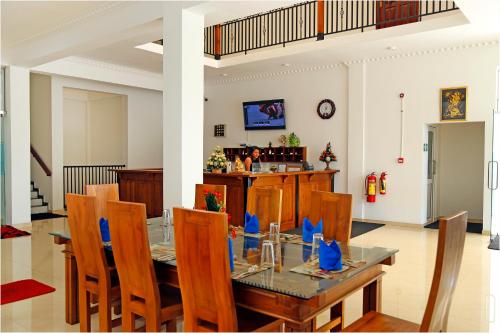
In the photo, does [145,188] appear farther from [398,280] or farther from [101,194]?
[398,280]

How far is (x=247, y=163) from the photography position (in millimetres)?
7141

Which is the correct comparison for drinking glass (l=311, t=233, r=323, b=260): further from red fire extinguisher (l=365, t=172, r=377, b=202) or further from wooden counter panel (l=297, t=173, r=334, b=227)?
red fire extinguisher (l=365, t=172, r=377, b=202)

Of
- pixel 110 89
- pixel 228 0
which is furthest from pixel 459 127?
pixel 110 89

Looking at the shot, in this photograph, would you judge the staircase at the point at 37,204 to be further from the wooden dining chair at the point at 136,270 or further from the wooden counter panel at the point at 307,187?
the wooden dining chair at the point at 136,270

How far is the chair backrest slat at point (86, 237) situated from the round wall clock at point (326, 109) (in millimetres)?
6647

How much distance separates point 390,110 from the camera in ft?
25.8

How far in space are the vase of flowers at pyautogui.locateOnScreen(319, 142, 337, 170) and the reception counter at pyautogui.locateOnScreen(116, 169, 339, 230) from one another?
10.3 inches

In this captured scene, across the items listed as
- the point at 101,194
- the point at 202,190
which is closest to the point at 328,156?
the point at 202,190

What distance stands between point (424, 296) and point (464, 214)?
2398 mm

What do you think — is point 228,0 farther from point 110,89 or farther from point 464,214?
point 110,89

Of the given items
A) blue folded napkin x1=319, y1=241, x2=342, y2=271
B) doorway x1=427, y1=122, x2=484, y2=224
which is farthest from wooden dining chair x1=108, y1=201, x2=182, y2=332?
doorway x1=427, y1=122, x2=484, y2=224

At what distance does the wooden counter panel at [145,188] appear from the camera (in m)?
7.60

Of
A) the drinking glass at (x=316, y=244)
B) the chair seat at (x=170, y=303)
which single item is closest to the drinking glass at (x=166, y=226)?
the chair seat at (x=170, y=303)

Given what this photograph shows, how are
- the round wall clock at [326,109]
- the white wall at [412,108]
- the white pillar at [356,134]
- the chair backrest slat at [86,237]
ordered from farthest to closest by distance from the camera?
the round wall clock at [326,109] < the white pillar at [356,134] < the white wall at [412,108] < the chair backrest slat at [86,237]
